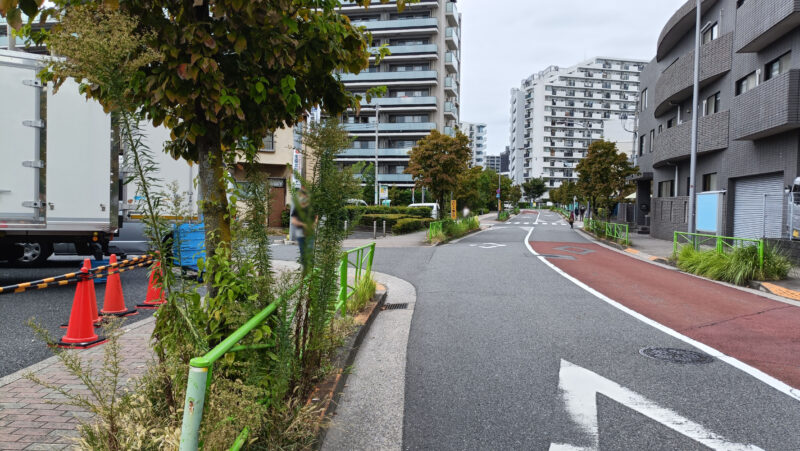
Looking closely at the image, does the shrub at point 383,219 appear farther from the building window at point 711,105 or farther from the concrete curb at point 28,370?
the concrete curb at point 28,370

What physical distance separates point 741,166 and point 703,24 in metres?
9.15

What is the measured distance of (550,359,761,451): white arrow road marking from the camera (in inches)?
140

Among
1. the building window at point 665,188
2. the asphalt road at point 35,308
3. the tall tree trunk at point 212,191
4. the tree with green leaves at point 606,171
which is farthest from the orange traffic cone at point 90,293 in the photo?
the building window at point 665,188

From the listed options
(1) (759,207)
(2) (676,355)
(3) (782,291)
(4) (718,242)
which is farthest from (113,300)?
(1) (759,207)

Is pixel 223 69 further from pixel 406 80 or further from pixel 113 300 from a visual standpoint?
pixel 406 80

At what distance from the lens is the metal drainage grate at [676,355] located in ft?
17.9

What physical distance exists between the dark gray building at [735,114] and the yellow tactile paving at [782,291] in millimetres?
4556

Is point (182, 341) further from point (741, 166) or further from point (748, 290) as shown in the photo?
point (741, 166)

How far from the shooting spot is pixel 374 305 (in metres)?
8.06

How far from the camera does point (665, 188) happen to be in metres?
30.4

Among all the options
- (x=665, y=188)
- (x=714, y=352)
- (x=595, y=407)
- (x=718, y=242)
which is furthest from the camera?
(x=665, y=188)

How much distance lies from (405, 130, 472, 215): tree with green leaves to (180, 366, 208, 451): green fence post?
80.9 feet

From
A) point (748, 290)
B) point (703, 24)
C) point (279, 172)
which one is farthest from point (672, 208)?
point (279, 172)

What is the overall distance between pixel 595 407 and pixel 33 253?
11.1m
